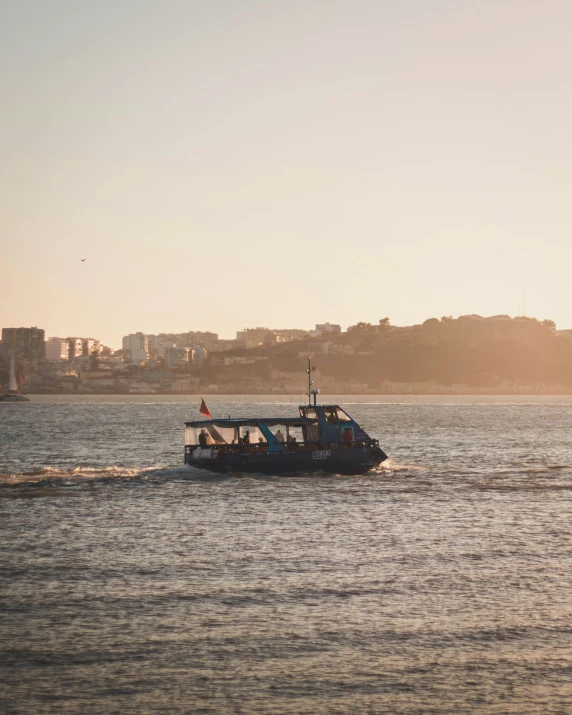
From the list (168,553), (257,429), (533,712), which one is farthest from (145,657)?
(257,429)

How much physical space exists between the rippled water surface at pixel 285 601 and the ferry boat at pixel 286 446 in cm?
835

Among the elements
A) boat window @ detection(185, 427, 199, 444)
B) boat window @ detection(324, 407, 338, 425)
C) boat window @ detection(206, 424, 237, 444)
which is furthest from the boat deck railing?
boat window @ detection(185, 427, 199, 444)

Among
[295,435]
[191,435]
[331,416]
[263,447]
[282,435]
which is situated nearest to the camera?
[263,447]

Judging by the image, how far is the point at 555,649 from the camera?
21.9m

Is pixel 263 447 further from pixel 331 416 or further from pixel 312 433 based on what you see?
pixel 331 416

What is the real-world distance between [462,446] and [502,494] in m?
46.4

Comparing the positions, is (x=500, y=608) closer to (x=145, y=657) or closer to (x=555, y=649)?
(x=555, y=649)

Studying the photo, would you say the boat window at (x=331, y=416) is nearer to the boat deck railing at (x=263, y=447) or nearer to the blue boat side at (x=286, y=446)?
the blue boat side at (x=286, y=446)

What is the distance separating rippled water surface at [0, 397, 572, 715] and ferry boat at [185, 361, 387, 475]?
8348 mm

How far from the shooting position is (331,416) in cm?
6272

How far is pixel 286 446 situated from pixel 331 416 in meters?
3.38

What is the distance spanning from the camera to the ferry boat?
61.5 meters

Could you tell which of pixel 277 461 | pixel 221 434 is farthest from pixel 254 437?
pixel 277 461

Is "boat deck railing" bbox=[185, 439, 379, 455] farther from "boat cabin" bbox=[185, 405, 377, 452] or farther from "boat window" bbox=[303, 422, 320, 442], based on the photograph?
"boat window" bbox=[303, 422, 320, 442]
